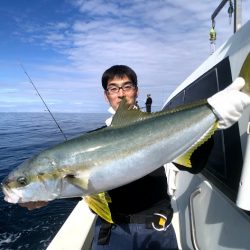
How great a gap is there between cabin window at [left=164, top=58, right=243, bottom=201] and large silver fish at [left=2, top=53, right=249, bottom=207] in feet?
1.71

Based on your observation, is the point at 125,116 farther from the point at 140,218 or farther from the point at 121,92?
the point at 140,218

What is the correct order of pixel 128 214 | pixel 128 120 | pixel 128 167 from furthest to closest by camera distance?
1. pixel 128 214
2. pixel 128 120
3. pixel 128 167

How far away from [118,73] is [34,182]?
5.51 feet

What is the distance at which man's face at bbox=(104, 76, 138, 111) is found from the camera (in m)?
3.65

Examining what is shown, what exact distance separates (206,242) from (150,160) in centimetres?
185

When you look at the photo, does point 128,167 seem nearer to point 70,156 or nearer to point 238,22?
point 70,156

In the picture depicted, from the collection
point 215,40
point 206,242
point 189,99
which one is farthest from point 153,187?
point 215,40

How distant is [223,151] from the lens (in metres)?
3.40

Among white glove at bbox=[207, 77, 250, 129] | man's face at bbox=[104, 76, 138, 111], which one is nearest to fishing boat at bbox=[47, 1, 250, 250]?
white glove at bbox=[207, 77, 250, 129]

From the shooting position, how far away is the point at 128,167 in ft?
8.21

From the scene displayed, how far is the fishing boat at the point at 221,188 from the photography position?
2.75 meters

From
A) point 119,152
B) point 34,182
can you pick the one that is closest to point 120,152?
point 119,152

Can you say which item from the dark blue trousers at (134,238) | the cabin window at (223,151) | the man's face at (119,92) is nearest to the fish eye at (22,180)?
the dark blue trousers at (134,238)

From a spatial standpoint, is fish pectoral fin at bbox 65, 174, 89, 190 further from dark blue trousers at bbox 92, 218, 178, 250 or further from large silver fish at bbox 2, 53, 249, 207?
dark blue trousers at bbox 92, 218, 178, 250
